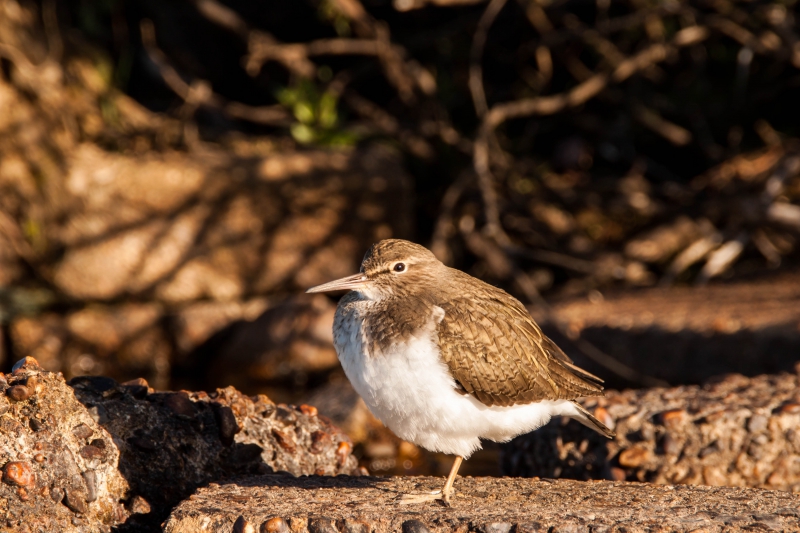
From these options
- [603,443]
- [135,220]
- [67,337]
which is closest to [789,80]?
[603,443]

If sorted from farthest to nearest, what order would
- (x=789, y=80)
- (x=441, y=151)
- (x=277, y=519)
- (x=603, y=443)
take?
1. (x=441, y=151)
2. (x=789, y=80)
3. (x=603, y=443)
4. (x=277, y=519)

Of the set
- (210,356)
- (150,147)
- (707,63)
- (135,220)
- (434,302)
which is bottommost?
(434,302)

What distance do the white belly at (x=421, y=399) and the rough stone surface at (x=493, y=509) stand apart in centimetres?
29

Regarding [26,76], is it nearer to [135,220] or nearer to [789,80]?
[135,220]

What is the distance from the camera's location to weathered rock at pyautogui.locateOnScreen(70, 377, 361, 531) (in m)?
4.17

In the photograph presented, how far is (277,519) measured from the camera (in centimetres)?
361

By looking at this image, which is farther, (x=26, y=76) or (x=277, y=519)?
(x=26, y=76)

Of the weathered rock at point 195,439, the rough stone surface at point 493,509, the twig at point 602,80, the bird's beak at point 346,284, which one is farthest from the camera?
the twig at point 602,80

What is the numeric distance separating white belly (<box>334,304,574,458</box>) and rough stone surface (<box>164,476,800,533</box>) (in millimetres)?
286

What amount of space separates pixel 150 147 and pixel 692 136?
6.95m

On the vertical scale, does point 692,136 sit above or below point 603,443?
above

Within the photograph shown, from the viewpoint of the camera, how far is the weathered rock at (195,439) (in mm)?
4168

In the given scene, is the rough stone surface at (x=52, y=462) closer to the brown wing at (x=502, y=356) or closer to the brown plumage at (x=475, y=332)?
the brown plumage at (x=475, y=332)

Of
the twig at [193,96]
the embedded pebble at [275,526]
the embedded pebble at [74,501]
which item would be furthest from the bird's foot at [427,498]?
the twig at [193,96]
